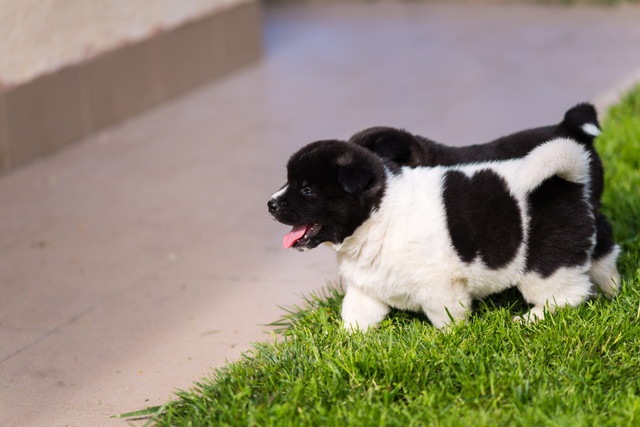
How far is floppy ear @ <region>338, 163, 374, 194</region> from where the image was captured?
4043 mm

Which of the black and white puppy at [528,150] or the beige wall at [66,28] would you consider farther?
the beige wall at [66,28]

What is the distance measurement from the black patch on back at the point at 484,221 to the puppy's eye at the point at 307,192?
0.54 metres

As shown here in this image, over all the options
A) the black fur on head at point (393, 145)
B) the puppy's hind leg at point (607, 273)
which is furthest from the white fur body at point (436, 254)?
the black fur on head at point (393, 145)

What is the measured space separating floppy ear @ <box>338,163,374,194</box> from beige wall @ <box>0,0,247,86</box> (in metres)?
4.19

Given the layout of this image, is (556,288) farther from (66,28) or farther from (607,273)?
(66,28)

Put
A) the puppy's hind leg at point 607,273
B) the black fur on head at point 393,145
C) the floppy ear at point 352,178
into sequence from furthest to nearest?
the black fur on head at point 393,145 < the puppy's hind leg at point 607,273 < the floppy ear at point 352,178

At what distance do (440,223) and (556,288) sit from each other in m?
0.60

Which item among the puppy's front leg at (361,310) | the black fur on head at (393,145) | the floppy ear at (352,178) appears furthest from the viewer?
the black fur on head at (393,145)

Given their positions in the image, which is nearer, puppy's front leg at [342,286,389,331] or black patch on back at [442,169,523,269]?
black patch on back at [442,169,523,269]

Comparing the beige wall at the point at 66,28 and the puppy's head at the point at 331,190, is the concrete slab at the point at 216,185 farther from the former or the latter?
the puppy's head at the point at 331,190

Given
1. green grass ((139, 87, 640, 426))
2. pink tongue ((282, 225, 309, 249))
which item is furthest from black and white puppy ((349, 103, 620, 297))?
pink tongue ((282, 225, 309, 249))

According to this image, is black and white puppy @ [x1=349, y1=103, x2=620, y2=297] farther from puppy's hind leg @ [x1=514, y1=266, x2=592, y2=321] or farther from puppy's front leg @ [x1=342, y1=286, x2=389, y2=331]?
puppy's front leg @ [x1=342, y1=286, x2=389, y2=331]

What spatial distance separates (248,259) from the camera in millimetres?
5848

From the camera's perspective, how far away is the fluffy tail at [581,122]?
4527 millimetres
